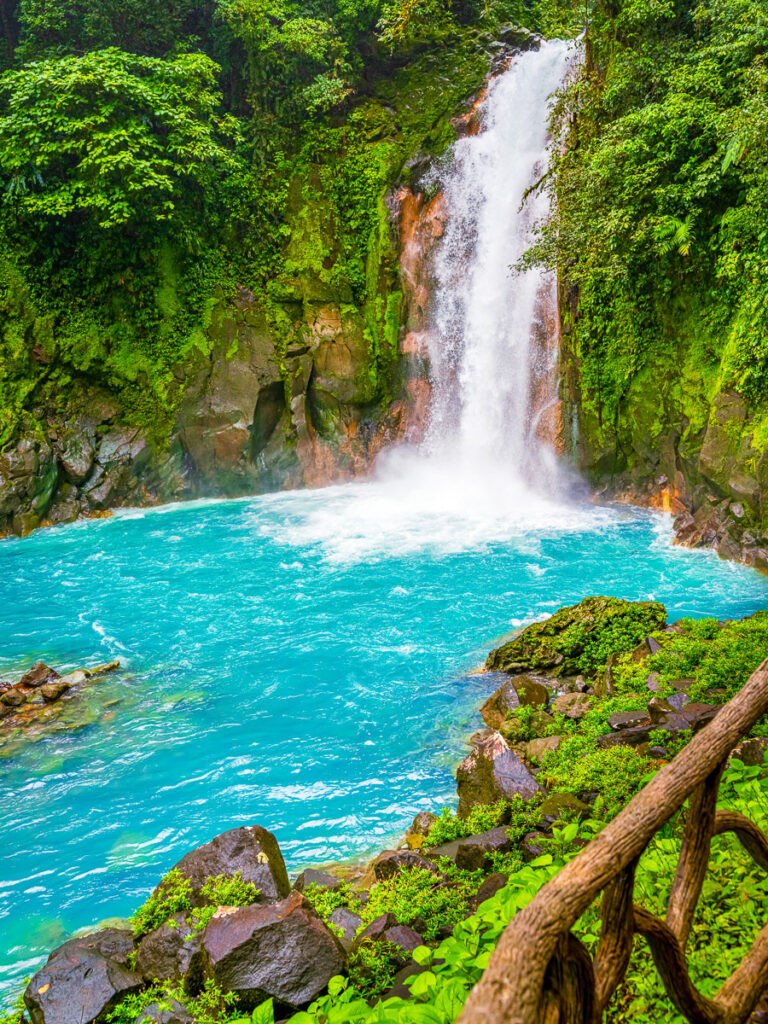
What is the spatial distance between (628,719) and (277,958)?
12.2ft

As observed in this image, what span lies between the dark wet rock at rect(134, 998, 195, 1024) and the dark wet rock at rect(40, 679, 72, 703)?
5647mm

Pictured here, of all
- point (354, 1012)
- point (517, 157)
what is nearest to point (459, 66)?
point (517, 157)

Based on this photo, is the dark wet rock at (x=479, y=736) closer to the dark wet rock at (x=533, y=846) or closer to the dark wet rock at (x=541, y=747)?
the dark wet rock at (x=541, y=747)

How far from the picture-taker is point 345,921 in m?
4.17

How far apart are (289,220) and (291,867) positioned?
18.2 meters

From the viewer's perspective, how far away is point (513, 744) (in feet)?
21.1

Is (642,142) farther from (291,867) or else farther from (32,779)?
(32,779)

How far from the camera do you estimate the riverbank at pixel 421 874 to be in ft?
11.4

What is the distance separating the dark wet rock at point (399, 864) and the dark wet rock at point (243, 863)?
69 centimetres

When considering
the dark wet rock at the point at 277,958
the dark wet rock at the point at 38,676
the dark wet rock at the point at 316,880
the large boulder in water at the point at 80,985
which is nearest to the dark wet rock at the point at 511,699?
the dark wet rock at the point at 316,880

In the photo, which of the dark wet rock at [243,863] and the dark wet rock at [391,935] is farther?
the dark wet rock at [243,863]

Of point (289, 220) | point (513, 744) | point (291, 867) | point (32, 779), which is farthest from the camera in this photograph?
point (289, 220)

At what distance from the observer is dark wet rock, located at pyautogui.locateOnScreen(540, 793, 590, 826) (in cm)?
484

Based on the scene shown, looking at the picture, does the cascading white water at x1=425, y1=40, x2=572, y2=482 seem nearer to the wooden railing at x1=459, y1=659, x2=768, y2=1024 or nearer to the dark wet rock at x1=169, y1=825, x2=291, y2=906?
the dark wet rock at x1=169, y1=825, x2=291, y2=906
